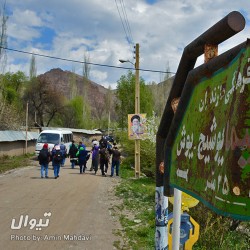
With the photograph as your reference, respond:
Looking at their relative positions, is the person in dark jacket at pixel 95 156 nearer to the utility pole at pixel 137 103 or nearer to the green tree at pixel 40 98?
the utility pole at pixel 137 103

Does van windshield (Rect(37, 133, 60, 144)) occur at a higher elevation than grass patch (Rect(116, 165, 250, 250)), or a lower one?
higher

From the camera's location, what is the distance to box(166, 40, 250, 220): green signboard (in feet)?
4.90

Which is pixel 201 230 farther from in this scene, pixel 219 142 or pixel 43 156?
pixel 43 156

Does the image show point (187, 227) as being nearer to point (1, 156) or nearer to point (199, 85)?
point (199, 85)

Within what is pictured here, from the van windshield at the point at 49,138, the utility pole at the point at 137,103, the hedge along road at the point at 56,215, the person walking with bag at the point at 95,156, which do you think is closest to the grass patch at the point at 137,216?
the hedge along road at the point at 56,215

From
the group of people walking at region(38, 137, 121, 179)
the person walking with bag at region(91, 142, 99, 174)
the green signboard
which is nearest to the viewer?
the green signboard

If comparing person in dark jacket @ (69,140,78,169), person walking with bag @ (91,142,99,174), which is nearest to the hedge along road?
person walking with bag @ (91,142,99,174)

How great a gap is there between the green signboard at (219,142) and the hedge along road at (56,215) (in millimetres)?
5715

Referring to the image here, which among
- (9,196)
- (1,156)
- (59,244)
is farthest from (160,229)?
(1,156)

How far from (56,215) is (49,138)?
705 inches

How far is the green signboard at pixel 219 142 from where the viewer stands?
1.49 metres

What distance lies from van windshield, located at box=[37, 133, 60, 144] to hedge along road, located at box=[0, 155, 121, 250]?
33.9 ft

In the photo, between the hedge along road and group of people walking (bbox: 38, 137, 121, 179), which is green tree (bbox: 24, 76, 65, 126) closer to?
group of people walking (bbox: 38, 137, 121, 179)

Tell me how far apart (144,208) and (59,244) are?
4.34m
